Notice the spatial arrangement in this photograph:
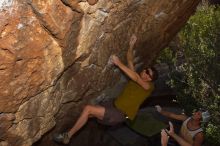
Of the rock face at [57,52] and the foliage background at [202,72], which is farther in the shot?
the foliage background at [202,72]

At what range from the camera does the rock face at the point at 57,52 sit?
502 centimetres

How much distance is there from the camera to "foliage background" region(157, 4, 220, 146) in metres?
9.74

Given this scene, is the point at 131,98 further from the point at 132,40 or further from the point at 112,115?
→ the point at 132,40

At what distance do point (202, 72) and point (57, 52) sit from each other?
A: 20.1ft

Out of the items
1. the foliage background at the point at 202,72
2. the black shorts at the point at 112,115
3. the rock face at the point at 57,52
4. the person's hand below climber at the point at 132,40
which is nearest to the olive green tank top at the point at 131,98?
the black shorts at the point at 112,115

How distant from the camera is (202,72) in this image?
414 inches

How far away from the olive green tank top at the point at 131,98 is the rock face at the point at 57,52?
676mm

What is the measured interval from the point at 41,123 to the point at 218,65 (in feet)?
19.6

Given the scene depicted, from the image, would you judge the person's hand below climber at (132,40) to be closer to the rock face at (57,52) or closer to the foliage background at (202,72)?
the rock face at (57,52)

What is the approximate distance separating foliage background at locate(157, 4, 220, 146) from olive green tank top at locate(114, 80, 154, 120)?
2.99 m

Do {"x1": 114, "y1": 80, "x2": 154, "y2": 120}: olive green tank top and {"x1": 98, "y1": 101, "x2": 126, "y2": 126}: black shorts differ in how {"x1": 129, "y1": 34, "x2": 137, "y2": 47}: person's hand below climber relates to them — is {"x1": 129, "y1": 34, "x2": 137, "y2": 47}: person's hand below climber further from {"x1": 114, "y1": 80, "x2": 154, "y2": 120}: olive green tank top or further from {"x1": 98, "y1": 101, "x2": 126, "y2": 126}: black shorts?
{"x1": 98, "y1": 101, "x2": 126, "y2": 126}: black shorts

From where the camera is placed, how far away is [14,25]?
15.8 feet

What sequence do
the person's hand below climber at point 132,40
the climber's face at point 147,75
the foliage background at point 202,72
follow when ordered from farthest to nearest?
the foliage background at point 202,72, the person's hand below climber at point 132,40, the climber's face at point 147,75

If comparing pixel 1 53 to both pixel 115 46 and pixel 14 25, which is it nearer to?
pixel 14 25
